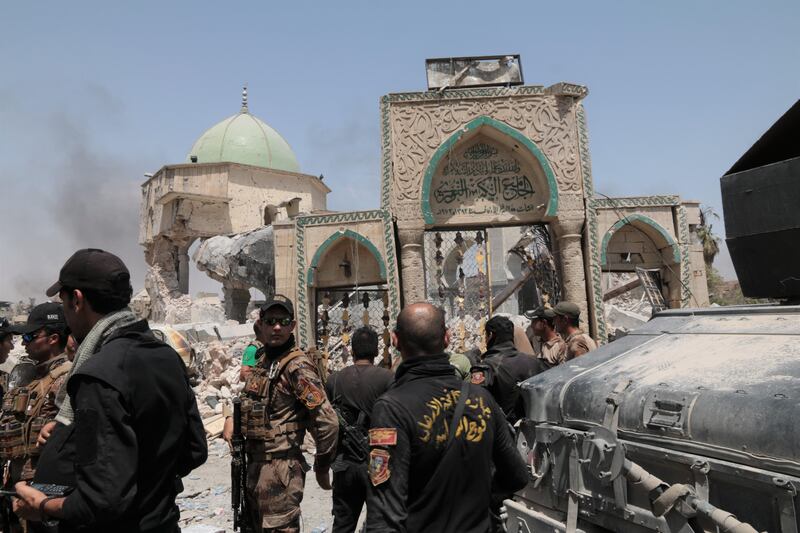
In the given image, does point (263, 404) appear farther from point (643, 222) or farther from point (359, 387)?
point (643, 222)

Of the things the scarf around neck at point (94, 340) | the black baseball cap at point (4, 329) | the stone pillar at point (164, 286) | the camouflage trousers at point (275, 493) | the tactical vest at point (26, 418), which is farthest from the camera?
the stone pillar at point (164, 286)

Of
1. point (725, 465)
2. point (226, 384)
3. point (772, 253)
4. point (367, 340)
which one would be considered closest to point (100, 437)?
point (725, 465)

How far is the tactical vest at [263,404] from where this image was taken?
129 inches

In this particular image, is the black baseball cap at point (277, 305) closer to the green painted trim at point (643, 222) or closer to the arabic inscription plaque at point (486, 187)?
the arabic inscription plaque at point (486, 187)

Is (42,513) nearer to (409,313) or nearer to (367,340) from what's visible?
(409,313)

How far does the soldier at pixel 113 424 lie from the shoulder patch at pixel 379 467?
61 cm

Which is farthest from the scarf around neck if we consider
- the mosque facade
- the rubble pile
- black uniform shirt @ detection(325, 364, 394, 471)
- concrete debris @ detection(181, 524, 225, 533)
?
the rubble pile

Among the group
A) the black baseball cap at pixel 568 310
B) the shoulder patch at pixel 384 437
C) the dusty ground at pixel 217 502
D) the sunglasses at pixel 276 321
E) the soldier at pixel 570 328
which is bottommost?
the dusty ground at pixel 217 502

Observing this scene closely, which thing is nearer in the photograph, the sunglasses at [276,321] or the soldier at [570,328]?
the sunglasses at [276,321]

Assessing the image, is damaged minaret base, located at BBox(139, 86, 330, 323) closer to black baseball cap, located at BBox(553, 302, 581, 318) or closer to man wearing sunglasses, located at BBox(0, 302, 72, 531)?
black baseball cap, located at BBox(553, 302, 581, 318)

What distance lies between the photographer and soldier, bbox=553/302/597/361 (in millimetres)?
5336

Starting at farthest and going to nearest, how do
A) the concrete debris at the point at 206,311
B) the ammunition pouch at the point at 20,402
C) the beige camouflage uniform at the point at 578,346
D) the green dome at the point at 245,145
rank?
the green dome at the point at 245,145, the concrete debris at the point at 206,311, the beige camouflage uniform at the point at 578,346, the ammunition pouch at the point at 20,402

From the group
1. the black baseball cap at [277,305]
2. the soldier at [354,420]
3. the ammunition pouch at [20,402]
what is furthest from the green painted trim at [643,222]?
the ammunition pouch at [20,402]

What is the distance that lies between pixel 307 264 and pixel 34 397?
21.7 feet
